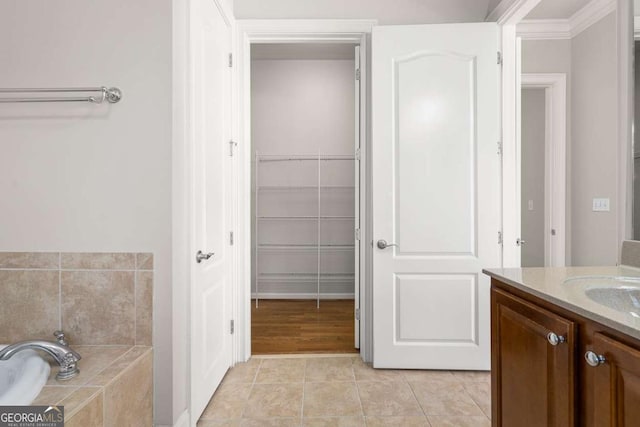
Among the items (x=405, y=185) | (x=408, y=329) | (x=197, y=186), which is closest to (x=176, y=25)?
(x=197, y=186)

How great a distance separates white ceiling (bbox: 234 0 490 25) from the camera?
2430 mm

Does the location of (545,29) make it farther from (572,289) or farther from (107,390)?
(107,390)

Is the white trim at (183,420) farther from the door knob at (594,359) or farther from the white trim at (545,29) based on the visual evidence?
the white trim at (545,29)

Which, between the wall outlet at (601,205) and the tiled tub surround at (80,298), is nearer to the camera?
the tiled tub surround at (80,298)

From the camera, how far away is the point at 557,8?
102 inches

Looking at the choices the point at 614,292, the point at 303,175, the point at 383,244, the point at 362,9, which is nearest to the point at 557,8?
the point at 362,9

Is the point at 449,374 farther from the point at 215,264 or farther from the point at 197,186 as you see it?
the point at 197,186

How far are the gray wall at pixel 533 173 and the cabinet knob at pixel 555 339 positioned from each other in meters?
2.57

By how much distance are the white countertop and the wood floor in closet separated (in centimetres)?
171

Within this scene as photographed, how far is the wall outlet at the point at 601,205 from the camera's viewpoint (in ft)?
6.44

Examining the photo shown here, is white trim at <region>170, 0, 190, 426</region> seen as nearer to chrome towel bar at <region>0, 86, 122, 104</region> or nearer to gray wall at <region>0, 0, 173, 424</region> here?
gray wall at <region>0, 0, 173, 424</region>

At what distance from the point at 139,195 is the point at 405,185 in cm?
160

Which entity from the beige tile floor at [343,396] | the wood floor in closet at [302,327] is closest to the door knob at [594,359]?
the beige tile floor at [343,396]

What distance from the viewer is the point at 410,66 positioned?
227 centimetres
